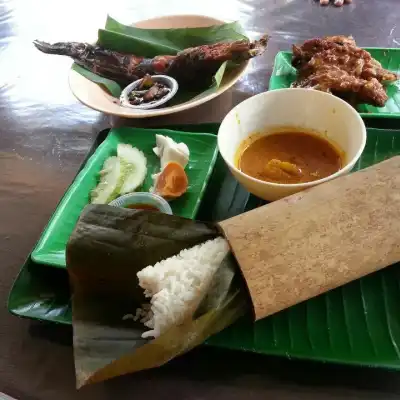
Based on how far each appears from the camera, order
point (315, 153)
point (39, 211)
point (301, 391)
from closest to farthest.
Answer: point (301, 391), point (315, 153), point (39, 211)

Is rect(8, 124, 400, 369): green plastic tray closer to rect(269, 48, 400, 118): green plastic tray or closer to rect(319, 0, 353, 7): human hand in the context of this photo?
rect(269, 48, 400, 118): green plastic tray

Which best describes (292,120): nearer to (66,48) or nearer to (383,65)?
(383,65)

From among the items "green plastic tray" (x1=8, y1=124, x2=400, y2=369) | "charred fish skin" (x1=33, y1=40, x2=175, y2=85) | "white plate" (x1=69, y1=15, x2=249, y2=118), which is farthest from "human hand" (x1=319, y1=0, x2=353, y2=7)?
"green plastic tray" (x1=8, y1=124, x2=400, y2=369)

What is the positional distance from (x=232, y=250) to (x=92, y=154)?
30.3 inches

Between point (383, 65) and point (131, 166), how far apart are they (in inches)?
44.2

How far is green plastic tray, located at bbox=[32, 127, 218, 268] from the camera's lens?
1.28 meters

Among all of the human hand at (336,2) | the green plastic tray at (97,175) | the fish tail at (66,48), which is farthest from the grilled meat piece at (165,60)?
the human hand at (336,2)

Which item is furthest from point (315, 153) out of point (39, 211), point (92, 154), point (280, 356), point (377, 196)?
point (39, 211)

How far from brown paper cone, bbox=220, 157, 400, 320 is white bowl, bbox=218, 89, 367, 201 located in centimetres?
16

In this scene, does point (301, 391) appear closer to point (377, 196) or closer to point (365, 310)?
point (365, 310)

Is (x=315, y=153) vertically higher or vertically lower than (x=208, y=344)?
higher

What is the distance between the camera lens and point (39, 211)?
154cm

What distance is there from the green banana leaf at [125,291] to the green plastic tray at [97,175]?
0.43 ft

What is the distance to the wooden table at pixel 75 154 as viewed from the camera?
1.04 m
